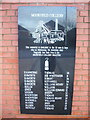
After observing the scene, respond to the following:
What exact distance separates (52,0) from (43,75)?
1.32m

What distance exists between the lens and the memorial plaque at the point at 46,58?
284 cm

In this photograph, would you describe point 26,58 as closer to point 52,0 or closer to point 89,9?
point 52,0

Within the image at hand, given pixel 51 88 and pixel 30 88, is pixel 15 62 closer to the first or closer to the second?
pixel 30 88

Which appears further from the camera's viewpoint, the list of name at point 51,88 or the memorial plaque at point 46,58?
the list of name at point 51,88

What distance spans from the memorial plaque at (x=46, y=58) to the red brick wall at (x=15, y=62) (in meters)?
0.13

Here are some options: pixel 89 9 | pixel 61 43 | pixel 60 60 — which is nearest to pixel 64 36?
pixel 61 43

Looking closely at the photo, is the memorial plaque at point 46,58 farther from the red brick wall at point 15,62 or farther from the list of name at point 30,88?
the red brick wall at point 15,62

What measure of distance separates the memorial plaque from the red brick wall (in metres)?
0.13

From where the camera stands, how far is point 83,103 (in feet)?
10.4

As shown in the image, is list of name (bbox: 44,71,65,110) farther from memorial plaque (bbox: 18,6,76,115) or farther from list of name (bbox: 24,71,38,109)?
list of name (bbox: 24,71,38,109)

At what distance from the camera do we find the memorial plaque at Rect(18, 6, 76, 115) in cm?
284

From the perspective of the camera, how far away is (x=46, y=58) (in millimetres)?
2943

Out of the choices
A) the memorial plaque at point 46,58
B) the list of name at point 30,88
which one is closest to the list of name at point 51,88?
the memorial plaque at point 46,58

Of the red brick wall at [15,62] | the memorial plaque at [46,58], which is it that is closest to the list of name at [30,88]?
the memorial plaque at [46,58]
